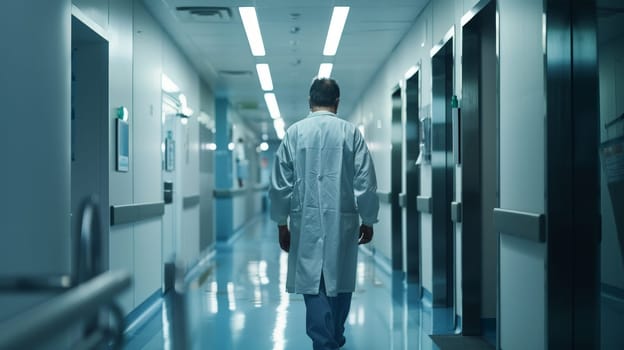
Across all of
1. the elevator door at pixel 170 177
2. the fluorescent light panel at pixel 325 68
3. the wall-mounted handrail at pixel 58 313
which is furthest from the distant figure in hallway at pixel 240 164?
the wall-mounted handrail at pixel 58 313

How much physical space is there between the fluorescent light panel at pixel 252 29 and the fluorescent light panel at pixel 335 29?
0.79 meters

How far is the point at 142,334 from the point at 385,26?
3.95 meters

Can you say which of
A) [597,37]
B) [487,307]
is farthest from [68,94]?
[487,307]

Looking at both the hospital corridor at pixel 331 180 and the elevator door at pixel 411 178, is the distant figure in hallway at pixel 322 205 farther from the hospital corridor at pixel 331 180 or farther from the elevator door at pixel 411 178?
the elevator door at pixel 411 178

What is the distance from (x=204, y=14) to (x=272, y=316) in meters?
3.01

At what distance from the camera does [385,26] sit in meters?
6.16

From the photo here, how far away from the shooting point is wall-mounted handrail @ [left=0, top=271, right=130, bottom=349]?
2.42 ft

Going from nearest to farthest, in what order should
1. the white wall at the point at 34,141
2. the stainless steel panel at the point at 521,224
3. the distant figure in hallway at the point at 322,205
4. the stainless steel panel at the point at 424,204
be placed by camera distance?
1. the white wall at the point at 34,141
2. the stainless steel panel at the point at 521,224
3. the distant figure in hallway at the point at 322,205
4. the stainless steel panel at the point at 424,204

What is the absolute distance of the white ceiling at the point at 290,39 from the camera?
214 inches

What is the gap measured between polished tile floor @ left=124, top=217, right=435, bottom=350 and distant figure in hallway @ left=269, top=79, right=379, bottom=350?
0.70 m

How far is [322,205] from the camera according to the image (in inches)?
130

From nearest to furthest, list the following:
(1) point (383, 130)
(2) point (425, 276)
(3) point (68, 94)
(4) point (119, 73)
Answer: (3) point (68, 94)
(4) point (119, 73)
(2) point (425, 276)
(1) point (383, 130)

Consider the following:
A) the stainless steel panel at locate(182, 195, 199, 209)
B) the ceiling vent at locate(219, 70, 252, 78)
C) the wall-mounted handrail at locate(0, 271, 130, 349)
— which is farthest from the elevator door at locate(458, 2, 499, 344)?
the ceiling vent at locate(219, 70, 252, 78)

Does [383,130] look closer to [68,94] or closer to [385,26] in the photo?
[385,26]
